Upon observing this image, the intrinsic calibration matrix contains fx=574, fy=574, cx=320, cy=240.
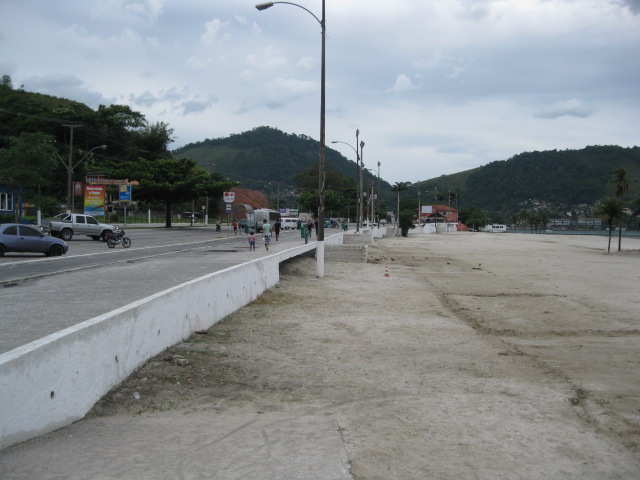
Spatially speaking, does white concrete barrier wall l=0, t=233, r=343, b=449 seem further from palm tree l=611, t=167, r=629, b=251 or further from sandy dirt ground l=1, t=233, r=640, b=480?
palm tree l=611, t=167, r=629, b=251

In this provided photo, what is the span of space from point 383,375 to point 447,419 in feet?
6.44

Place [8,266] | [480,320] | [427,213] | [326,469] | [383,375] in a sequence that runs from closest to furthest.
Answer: [326,469] < [383,375] < [480,320] < [8,266] < [427,213]

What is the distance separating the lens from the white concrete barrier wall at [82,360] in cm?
467

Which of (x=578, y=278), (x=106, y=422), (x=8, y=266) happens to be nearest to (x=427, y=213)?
(x=578, y=278)

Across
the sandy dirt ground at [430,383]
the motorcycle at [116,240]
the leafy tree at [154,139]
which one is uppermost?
the leafy tree at [154,139]

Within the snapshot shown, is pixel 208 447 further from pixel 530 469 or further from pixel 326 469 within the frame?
pixel 530 469

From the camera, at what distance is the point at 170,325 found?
841 centimetres

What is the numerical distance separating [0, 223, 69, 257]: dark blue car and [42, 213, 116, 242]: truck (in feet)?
34.7

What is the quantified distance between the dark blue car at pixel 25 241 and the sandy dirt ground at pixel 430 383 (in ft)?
39.4

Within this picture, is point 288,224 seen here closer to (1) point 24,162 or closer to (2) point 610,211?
(1) point 24,162

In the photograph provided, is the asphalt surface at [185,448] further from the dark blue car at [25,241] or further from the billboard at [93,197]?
the billboard at [93,197]

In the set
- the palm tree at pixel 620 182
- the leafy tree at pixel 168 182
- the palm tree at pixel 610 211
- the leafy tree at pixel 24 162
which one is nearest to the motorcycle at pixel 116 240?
the leafy tree at pixel 24 162

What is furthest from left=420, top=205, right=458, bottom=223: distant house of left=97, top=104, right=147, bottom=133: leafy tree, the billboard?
the billboard

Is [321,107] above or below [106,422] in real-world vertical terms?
above
